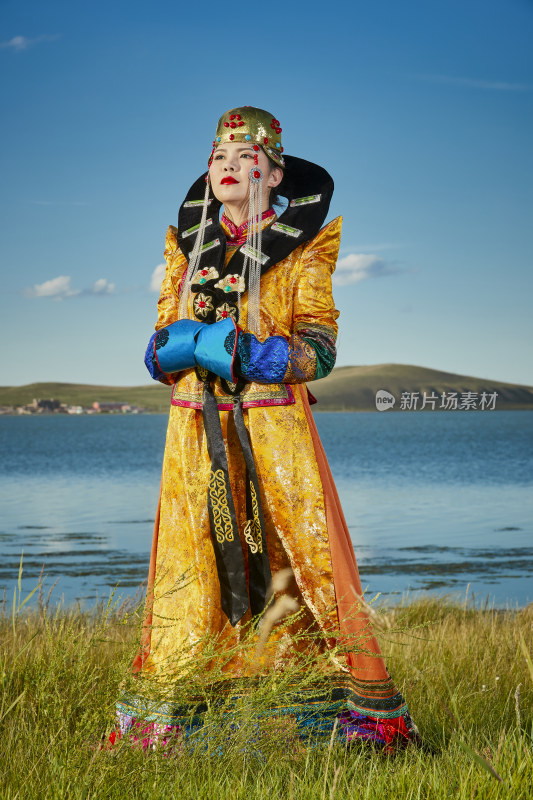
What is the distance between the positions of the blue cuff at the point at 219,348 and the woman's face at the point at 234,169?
56 cm

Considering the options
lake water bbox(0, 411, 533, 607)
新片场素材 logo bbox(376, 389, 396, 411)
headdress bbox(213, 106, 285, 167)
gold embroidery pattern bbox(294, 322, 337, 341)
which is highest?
headdress bbox(213, 106, 285, 167)

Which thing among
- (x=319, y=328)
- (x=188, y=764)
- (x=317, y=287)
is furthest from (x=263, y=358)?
(x=188, y=764)

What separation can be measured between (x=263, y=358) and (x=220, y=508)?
0.58 metres

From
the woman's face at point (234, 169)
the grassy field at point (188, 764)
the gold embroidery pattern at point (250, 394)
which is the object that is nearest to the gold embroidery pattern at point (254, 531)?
the gold embroidery pattern at point (250, 394)

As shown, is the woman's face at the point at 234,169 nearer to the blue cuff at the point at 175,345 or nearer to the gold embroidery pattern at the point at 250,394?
the blue cuff at the point at 175,345

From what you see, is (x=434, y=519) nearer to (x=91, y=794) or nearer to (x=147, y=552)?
(x=147, y=552)

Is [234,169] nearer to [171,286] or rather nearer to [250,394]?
[171,286]

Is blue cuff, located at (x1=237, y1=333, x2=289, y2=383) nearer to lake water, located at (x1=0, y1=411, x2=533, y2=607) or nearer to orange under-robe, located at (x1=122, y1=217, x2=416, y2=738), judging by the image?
orange under-robe, located at (x1=122, y1=217, x2=416, y2=738)

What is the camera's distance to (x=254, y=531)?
10.5 feet

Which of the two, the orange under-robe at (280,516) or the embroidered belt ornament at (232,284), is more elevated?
the embroidered belt ornament at (232,284)

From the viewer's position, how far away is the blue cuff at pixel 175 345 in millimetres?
3164

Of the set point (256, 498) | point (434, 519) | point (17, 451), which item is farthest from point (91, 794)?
point (17, 451)

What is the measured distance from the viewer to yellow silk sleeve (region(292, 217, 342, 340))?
10.5ft

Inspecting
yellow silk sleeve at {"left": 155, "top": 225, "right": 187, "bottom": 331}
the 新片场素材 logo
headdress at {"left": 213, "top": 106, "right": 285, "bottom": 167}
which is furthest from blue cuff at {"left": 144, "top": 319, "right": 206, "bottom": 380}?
the 新片场素材 logo
